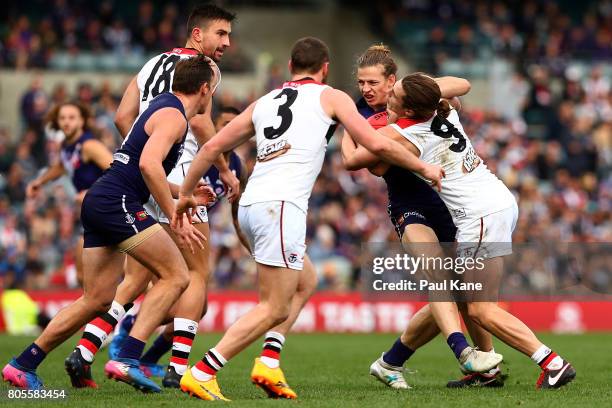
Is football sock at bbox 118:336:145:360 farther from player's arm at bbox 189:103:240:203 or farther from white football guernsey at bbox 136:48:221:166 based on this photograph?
white football guernsey at bbox 136:48:221:166

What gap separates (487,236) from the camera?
28.3ft

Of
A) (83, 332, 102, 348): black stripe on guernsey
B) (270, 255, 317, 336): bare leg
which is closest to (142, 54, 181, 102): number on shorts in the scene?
(270, 255, 317, 336): bare leg

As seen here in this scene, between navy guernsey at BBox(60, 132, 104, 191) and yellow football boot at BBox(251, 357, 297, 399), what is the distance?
179 inches

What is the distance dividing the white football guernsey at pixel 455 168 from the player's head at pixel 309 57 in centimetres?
85

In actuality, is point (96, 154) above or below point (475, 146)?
above

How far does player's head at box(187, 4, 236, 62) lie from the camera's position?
9.73 metres

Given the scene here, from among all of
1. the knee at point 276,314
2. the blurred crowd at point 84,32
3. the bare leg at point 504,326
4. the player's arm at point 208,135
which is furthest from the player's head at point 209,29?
the blurred crowd at point 84,32

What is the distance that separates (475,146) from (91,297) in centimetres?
1605

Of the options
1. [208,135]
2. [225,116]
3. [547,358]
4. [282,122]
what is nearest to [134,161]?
[208,135]

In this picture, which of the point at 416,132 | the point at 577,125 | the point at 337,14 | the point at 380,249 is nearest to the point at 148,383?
the point at 416,132

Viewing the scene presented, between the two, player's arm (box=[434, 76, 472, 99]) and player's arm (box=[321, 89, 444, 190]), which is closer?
player's arm (box=[321, 89, 444, 190])

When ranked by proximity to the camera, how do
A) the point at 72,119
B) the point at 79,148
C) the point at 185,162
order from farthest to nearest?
the point at 72,119 → the point at 79,148 → the point at 185,162

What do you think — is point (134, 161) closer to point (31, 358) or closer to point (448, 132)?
point (31, 358)

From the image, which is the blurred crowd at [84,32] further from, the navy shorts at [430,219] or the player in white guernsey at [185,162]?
the navy shorts at [430,219]
